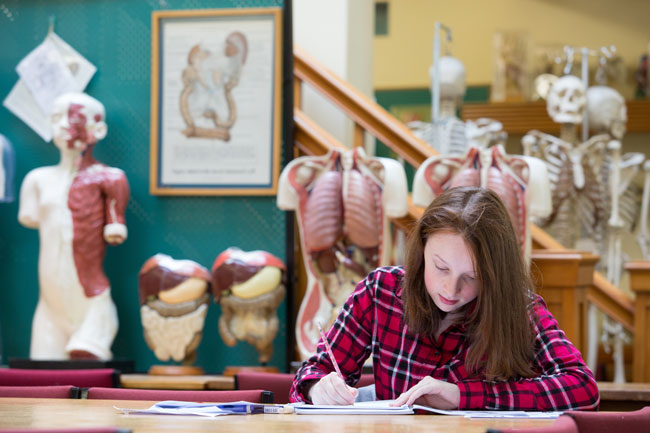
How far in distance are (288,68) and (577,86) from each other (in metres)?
3.04

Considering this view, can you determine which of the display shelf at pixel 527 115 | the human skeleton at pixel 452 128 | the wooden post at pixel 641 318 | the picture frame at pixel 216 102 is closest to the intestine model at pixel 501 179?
the wooden post at pixel 641 318

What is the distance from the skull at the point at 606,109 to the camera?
7.41 meters

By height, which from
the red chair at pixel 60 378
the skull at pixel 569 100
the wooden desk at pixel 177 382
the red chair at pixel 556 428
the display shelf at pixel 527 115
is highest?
the display shelf at pixel 527 115

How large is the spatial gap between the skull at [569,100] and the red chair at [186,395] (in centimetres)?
479

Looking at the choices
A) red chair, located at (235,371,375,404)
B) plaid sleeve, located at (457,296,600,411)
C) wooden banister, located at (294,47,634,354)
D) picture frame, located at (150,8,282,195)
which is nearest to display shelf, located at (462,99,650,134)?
wooden banister, located at (294,47,634,354)

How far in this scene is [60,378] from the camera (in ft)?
9.21

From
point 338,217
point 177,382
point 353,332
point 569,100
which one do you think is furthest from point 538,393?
point 569,100

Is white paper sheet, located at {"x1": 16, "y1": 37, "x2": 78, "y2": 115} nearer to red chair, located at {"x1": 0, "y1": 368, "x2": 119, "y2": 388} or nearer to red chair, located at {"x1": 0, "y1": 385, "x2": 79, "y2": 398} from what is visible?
red chair, located at {"x1": 0, "y1": 368, "x2": 119, "y2": 388}

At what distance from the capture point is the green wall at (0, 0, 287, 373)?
14.4ft

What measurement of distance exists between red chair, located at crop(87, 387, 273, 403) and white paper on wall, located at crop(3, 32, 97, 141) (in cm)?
244

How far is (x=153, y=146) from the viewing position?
4.43 meters

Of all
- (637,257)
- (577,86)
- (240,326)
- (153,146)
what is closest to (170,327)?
(240,326)

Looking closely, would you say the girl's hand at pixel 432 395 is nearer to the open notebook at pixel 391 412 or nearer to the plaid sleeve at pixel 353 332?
the open notebook at pixel 391 412

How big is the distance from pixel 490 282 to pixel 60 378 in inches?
54.1
